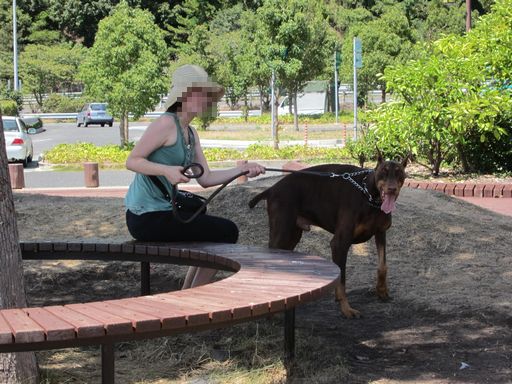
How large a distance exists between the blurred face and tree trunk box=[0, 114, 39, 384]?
121cm

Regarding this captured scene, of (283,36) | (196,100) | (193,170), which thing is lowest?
(193,170)

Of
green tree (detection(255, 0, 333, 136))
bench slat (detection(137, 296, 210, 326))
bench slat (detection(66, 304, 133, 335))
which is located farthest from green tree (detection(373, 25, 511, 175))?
green tree (detection(255, 0, 333, 136))

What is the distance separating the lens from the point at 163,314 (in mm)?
3309

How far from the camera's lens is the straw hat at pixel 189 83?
5.09 m

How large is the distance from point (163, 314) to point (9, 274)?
4.38 feet

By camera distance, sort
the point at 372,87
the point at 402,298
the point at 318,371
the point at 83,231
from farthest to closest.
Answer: the point at 372,87 < the point at 83,231 < the point at 402,298 < the point at 318,371

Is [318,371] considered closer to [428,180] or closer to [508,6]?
[428,180]

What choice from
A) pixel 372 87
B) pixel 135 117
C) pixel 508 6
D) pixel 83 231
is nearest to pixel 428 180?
pixel 508 6

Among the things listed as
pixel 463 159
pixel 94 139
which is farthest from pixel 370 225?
pixel 94 139

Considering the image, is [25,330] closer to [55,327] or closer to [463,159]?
[55,327]

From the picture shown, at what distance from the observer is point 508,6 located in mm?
15508

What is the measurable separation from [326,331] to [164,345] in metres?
1.06

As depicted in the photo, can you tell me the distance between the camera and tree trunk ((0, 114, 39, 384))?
13.9ft

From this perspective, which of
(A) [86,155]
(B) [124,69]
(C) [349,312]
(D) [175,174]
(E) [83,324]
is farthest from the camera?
(B) [124,69]
